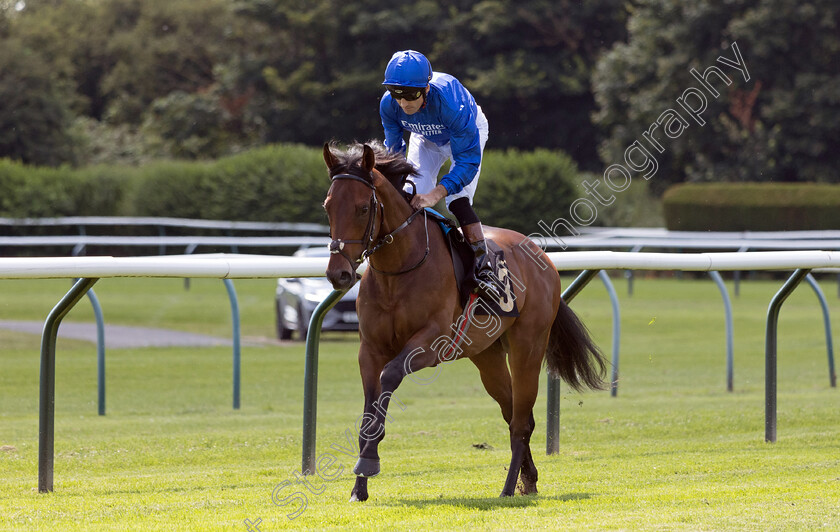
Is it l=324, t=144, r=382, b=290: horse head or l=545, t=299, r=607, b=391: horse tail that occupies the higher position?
l=324, t=144, r=382, b=290: horse head

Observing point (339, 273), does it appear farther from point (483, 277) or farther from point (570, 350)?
point (570, 350)

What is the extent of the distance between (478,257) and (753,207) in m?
21.8

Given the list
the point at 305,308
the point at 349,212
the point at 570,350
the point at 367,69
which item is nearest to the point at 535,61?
the point at 367,69

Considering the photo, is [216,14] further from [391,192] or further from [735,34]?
[391,192]

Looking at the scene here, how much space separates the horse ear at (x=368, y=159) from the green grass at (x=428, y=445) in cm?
136

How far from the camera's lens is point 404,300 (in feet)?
16.2

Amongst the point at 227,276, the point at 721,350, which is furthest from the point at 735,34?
the point at 227,276

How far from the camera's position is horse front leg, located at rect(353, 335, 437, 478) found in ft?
15.2

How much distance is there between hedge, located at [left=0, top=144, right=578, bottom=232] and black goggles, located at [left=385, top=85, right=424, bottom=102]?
20.2 m

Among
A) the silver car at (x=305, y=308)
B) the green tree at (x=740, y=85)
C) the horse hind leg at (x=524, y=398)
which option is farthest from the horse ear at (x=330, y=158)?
the green tree at (x=740, y=85)

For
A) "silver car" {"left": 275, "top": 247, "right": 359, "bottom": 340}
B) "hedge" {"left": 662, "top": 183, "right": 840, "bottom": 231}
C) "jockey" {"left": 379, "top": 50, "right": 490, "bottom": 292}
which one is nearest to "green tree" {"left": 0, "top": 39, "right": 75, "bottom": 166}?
"hedge" {"left": 662, "top": 183, "right": 840, "bottom": 231}

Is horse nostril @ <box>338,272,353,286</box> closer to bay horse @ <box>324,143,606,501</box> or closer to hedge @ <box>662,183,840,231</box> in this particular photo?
bay horse @ <box>324,143,606,501</box>

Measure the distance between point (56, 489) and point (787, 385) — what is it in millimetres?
7593

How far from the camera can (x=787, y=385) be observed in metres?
10.9
